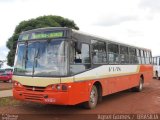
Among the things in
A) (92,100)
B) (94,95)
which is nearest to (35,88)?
(92,100)

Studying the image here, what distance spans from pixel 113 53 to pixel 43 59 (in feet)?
16.3

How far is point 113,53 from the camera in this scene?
49.4 feet

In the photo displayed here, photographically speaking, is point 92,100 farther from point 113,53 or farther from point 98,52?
point 113,53

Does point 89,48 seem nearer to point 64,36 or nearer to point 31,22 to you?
point 64,36

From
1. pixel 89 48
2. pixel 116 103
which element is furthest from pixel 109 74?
pixel 89 48

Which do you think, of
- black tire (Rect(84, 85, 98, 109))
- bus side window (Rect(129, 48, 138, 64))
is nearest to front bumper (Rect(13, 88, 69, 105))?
black tire (Rect(84, 85, 98, 109))

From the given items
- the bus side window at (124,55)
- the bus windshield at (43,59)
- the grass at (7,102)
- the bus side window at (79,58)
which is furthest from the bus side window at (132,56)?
the bus windshield at (43,59)

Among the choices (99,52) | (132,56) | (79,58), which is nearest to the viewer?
(79,58)

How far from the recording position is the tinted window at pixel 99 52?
12.8 m

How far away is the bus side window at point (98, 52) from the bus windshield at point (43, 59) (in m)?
2.19

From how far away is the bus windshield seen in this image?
10.7 metres

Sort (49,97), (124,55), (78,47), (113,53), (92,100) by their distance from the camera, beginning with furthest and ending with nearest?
1. (124,55)
2. (113,53)
3. (92,100)
4. (78,47)
5. (49,97)

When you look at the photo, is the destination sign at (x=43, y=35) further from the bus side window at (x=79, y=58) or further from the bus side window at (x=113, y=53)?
the bus side window at (x=113, y=53)

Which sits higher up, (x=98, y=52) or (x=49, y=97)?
(x=98, y=52)
